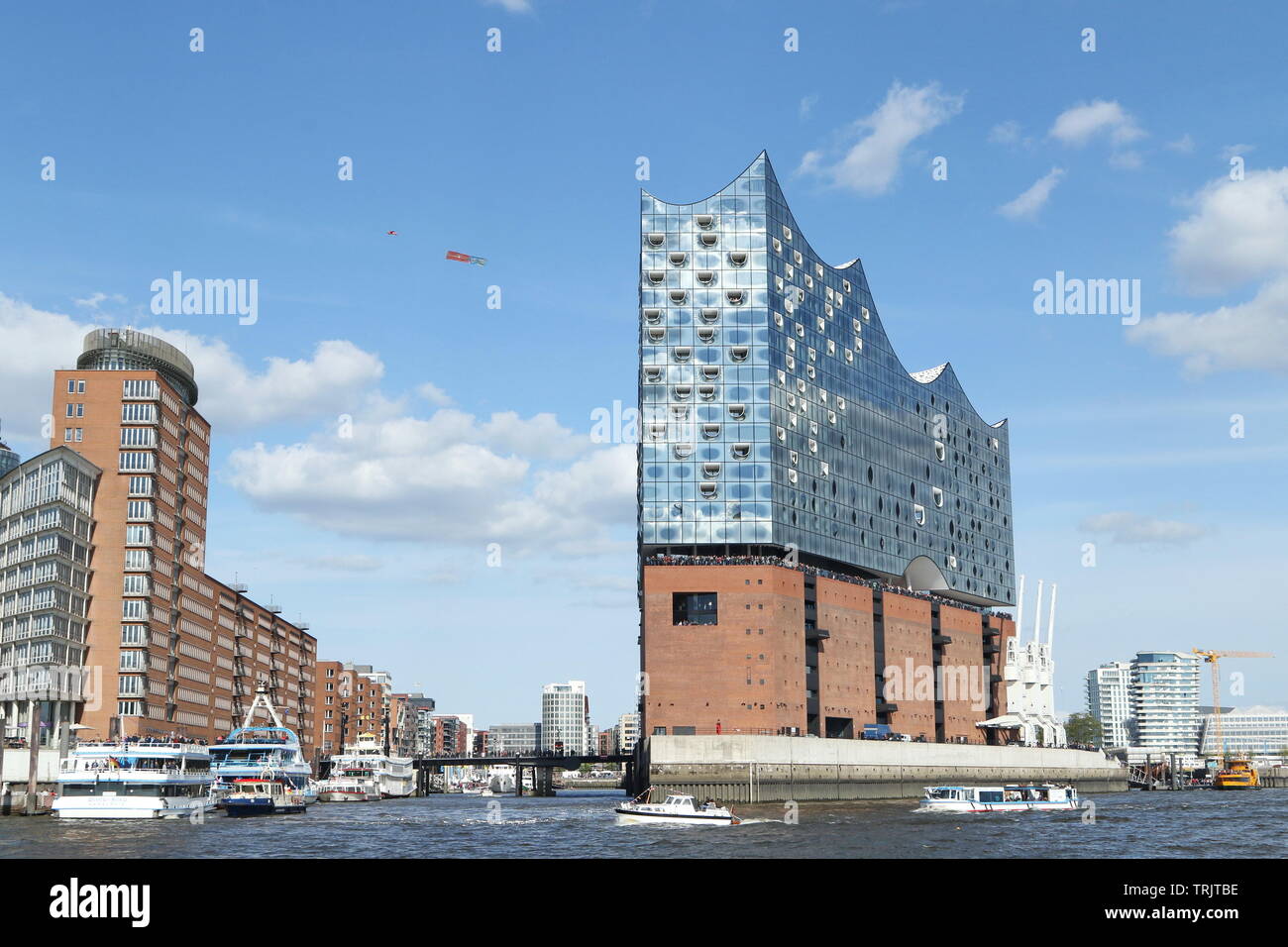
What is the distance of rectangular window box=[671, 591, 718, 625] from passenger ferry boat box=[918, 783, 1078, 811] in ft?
127

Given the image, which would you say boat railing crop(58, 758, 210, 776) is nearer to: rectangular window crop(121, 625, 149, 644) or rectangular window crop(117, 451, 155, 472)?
rectangular window crop(121, 625, 149, 644)

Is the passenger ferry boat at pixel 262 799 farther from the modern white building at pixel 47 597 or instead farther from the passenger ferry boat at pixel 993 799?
the passenger ferry boat at pixel 993 799

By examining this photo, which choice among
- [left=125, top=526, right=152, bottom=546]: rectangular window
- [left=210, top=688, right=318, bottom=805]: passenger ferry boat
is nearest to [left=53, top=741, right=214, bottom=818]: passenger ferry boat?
[left=210, top=688, right=318, bottom=805]: passenger ferry boat

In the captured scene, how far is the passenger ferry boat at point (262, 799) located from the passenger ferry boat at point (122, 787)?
5398 mm

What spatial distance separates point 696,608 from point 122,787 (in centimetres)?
7523

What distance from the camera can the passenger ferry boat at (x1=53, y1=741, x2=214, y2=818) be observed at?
11469 cm

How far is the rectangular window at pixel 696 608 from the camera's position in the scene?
16838 centimetres

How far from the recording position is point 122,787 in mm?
116625

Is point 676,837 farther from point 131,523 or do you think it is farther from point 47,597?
point 131,523

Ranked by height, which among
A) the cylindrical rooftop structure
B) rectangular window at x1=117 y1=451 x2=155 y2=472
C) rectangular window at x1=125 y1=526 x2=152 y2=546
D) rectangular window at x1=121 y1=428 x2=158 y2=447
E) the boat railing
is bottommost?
the boat railing

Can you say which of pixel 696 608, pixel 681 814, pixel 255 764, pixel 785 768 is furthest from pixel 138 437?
pixel 681 814

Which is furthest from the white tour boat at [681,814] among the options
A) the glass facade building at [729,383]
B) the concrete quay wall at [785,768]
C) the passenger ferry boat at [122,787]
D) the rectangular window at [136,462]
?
the rectangular window at [136,462]

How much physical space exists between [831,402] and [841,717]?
4528 cm
